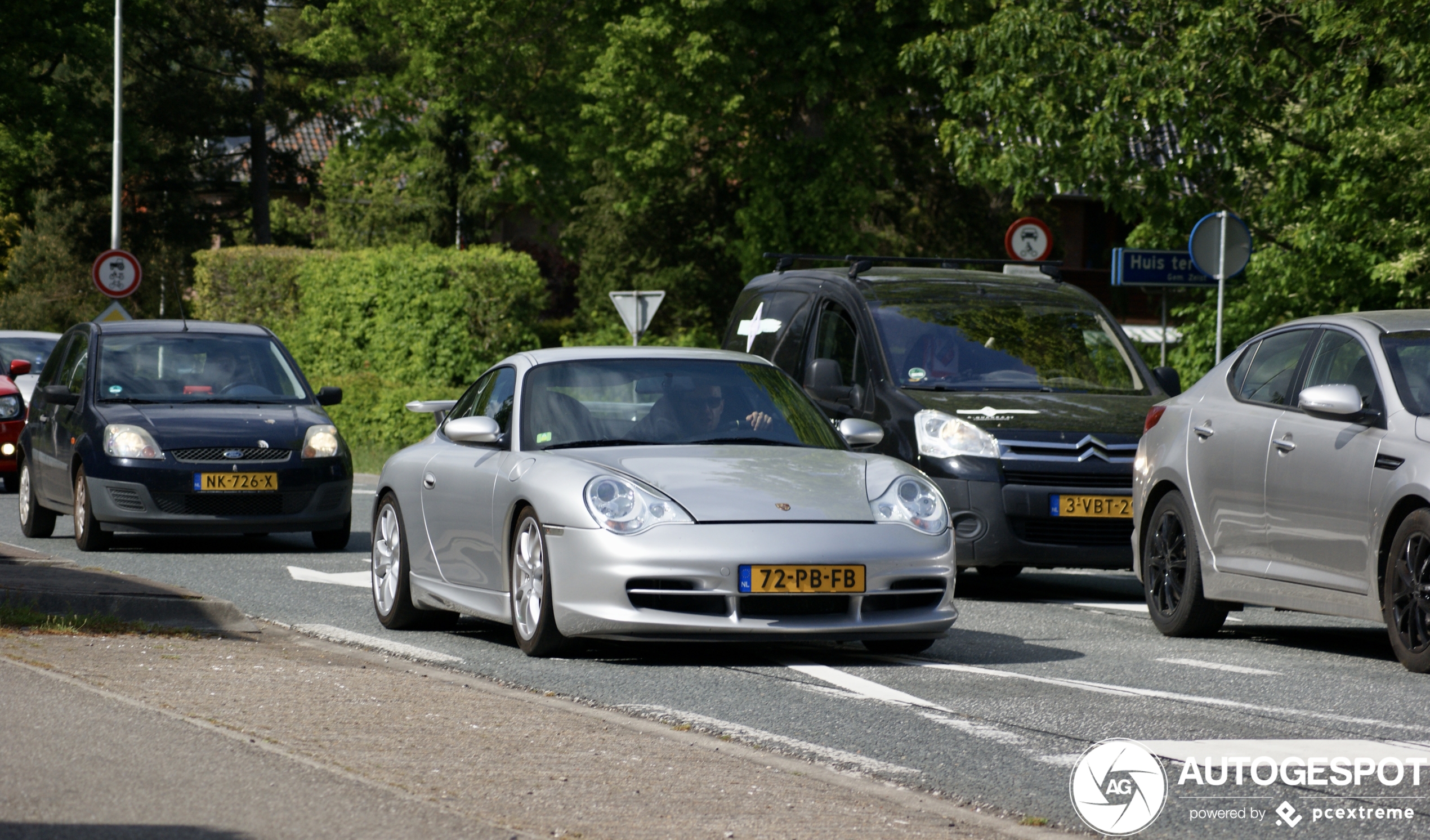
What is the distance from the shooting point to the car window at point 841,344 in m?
12.8

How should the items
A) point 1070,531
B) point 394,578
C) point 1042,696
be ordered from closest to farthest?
point 1042,696 < point 394,578 < point 1070,531

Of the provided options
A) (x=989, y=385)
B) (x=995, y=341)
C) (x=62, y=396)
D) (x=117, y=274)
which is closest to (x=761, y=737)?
(x=989, y=385)

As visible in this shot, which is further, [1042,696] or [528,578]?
[528,578]

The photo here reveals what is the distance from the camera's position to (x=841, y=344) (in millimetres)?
13133

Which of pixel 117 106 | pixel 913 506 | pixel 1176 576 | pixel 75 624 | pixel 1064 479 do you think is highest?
pixel 117 106

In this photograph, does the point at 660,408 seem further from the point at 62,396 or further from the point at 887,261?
the point at 62,396

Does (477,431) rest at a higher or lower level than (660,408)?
A: lower

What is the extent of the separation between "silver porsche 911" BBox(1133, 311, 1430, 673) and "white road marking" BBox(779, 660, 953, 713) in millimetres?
2152

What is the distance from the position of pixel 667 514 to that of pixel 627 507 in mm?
171

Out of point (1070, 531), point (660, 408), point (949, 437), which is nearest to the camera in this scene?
point (660, 408)

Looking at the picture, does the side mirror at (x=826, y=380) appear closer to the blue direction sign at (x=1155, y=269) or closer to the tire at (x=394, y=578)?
the tire at (x=394, y=578)

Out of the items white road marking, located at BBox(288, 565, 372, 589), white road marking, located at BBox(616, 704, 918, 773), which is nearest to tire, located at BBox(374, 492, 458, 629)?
white road marking, located at BBox(288, 565, 372, 589)

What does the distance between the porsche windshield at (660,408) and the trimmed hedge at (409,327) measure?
16.7m

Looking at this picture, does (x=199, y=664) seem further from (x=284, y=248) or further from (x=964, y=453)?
(x=284, y=248)
